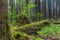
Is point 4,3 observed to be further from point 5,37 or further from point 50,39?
point 50,39

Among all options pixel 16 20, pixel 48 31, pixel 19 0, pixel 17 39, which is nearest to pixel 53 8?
pixel 19 0

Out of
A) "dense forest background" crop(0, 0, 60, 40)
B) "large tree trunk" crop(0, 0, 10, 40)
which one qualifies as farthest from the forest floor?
"large tree trunk" crop(0, 0, 10, 40)

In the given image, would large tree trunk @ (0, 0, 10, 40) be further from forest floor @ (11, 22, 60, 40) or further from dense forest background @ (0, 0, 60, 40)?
forest floor @ (11, 22, 60, 40)

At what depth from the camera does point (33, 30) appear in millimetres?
7809

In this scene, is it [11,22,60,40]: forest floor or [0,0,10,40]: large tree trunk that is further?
[11,22,60,40]: forest floor

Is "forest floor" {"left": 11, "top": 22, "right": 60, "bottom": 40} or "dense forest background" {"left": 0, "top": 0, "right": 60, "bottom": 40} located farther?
"forest floor" {"left": 11, "top": 22, "right": 60, "bottom": 40}

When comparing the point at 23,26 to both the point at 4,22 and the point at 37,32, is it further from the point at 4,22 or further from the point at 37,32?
the point at 4,22

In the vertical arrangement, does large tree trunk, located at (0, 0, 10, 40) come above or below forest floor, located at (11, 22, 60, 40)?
above

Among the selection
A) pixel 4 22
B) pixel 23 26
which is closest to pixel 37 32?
pixel 23 26

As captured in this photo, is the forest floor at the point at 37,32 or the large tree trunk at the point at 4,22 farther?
the forest floor at the point at 37,32

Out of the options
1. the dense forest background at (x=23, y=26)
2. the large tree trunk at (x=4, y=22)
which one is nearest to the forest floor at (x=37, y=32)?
the dense forest background at (x=23, y=26)

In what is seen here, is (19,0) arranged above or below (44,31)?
above

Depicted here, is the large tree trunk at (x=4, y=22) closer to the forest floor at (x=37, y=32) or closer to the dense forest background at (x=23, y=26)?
the dense forest background at (x=23, y=26)

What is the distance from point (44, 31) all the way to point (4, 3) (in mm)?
3374
